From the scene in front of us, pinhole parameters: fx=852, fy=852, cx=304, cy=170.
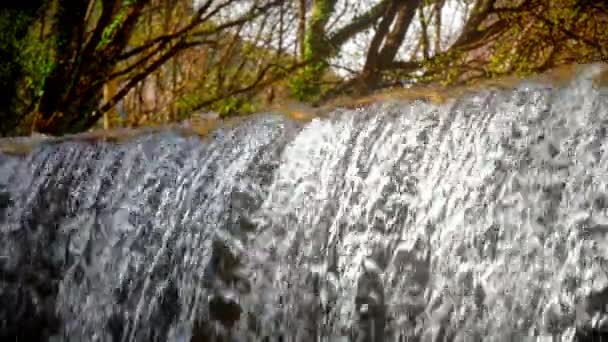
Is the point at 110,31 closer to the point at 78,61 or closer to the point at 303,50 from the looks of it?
the point at 78,61

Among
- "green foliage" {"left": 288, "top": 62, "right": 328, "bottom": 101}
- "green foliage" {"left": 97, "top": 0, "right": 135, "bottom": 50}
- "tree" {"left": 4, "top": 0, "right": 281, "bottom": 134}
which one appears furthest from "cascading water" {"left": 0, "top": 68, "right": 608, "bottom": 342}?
"green foliage" {"left": 288, "top": 62, "right": 328, "bottom": 101}

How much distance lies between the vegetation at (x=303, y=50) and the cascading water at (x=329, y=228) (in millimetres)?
3578

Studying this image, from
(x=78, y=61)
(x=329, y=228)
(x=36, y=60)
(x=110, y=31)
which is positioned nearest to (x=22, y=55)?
(x=36, y=60)

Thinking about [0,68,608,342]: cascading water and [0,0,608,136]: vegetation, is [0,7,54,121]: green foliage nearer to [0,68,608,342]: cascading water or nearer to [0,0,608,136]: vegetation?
[0,0,608,136]: vegetation

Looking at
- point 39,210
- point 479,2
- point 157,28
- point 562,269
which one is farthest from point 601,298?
point 157,28

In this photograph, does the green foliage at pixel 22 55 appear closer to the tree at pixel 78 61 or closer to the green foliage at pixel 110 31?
the tree at pixel 78 61

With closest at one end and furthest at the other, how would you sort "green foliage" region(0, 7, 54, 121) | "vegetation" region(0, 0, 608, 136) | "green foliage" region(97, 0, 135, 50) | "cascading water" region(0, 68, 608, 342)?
"cascading water" region(0, 68, 608, 342), "vegetation" region(0, 0, 608, 136), "green foliage" region(0, 7, 54, 121), "green foliage" region(97, 0, 135, 50)

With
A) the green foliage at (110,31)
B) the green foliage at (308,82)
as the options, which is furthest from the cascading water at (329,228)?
the green foliage at (308,82)

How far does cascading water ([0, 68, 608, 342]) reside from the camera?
2604 mm

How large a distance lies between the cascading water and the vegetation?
3.58 metres

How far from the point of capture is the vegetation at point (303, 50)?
273 inches

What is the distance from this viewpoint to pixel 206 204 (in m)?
3.60

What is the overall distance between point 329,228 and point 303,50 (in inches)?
238

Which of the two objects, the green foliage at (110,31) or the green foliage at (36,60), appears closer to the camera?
the green foliage at (36,60)
